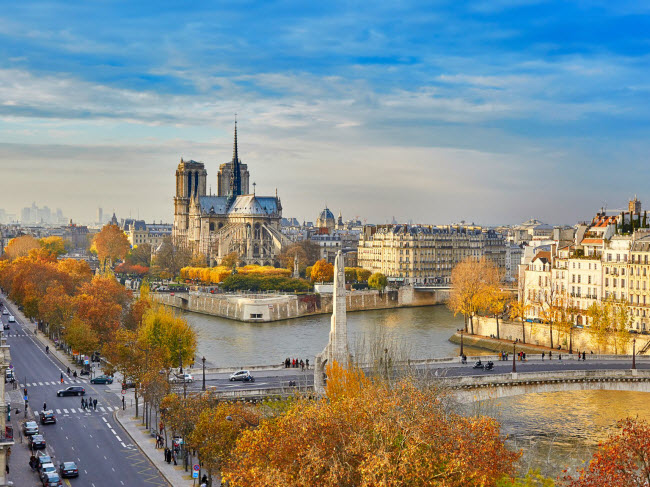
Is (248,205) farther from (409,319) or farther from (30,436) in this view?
(30,436)

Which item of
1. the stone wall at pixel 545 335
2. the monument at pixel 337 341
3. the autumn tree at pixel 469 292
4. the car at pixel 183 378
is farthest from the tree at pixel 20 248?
the monument at pixel 337 341

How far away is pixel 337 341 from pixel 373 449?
15.7 meters

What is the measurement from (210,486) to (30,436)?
10480mm

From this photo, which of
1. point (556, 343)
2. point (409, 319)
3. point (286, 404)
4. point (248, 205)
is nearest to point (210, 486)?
point (286, 404)

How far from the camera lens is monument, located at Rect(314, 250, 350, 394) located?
3647cm

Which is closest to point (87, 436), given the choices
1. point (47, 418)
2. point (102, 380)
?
point (47, 418)

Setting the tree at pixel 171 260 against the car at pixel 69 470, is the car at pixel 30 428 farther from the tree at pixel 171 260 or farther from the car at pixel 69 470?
the tree at pixel 171 260

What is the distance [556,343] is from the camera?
62.5 m

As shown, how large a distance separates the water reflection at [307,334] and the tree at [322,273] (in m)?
16.5

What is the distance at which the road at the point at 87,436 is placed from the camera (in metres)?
31.1

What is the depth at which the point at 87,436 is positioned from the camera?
120ft

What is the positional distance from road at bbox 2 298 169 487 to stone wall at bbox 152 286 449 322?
34573mm

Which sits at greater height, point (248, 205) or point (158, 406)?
point (248, 205)

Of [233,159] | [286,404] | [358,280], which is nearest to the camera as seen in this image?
[286,404]
